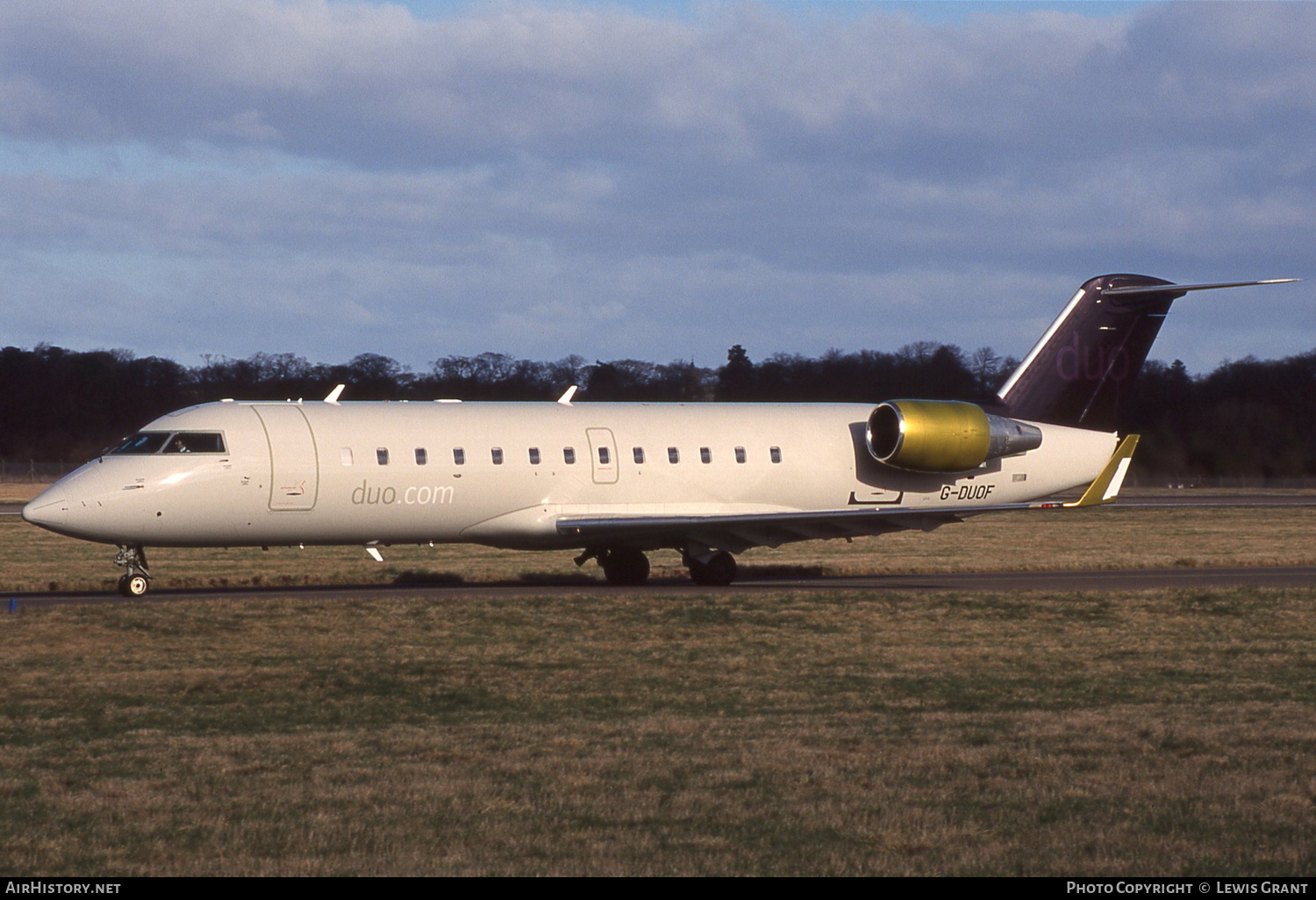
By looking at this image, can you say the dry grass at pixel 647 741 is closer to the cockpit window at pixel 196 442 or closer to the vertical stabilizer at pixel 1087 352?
the cockpit window at pixel 196 442

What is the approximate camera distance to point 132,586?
2366 cm

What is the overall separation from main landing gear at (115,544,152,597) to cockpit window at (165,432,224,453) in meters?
1.72

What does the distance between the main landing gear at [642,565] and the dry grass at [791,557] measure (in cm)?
158

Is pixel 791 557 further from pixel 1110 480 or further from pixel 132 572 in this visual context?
pixel 132 572

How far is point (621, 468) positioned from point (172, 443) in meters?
8.05

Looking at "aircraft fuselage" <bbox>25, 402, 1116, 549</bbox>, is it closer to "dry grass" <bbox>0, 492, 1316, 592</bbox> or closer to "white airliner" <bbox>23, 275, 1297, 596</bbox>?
"white airliner" <bbox>23, 275, 1297, 596</bbox>

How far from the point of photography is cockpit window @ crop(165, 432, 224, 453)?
23812 mm

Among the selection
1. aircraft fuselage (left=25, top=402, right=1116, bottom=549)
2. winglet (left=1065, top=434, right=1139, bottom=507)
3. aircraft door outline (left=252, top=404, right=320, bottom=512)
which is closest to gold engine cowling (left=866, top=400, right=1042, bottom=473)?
aircraft fuselage (left=25, top=402, right=1116, bottom=549)

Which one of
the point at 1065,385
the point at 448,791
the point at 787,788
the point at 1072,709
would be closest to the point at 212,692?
the point at 448,791

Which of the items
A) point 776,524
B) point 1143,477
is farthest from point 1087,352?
point 1143,477

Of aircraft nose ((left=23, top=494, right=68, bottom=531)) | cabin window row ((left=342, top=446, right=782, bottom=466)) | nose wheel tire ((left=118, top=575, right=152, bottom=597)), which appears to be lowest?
nose wheel tire ((left=118, top=575, right=152, bottom=597))

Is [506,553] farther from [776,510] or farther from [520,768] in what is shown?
[520,768]

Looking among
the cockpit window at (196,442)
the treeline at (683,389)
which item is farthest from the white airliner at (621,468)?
the treeline at (683,389)
